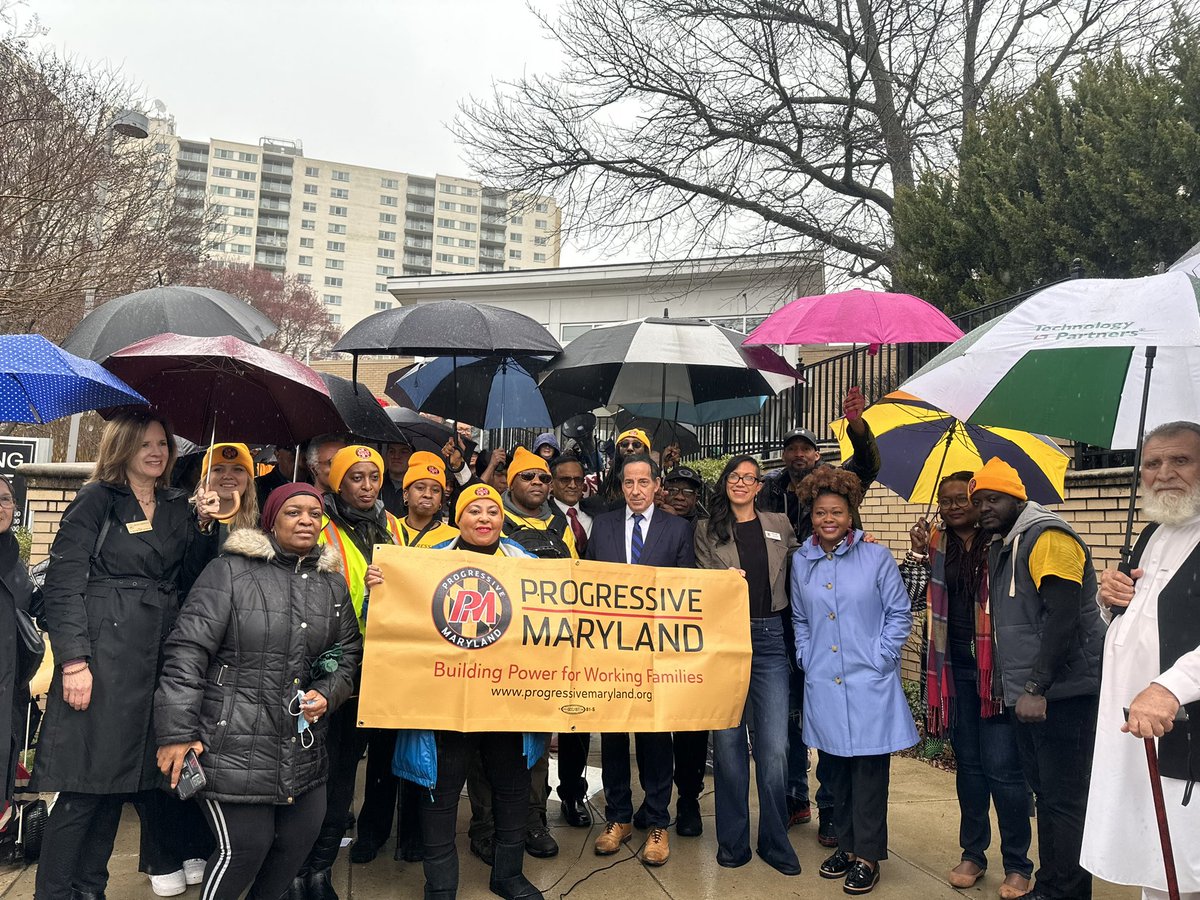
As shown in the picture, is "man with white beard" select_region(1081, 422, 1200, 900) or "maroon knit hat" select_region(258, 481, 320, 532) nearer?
"man with white beard" select_region(1081, 422, 1200, 900)

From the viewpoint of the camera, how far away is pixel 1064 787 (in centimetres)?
409

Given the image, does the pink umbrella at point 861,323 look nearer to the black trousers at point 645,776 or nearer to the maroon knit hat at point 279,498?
the black trousers at point 645,776

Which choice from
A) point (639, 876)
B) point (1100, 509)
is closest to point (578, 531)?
point (639, 876)

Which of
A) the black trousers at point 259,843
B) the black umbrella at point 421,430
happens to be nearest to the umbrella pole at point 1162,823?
the black trousers at point 259,843

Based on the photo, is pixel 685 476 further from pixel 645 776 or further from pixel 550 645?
pixel 645 776

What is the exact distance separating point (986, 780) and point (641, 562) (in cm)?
208

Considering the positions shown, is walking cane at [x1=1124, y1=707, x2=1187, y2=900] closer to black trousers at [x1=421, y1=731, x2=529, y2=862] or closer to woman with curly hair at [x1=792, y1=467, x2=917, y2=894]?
woman with curly hair at [x1=792, y1=467, x2=917, y2=894]

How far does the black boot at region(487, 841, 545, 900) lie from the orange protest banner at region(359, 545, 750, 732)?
0.57 metres

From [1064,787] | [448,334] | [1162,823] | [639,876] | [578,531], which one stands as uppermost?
[448,334]

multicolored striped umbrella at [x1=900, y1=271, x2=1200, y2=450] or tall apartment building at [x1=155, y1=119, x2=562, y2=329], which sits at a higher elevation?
tall apartment building at [x1=155, y1=119, x2=562, y2=329]

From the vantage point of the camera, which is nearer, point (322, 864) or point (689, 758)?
point (322, 864)

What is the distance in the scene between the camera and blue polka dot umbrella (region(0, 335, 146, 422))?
12.0 feet

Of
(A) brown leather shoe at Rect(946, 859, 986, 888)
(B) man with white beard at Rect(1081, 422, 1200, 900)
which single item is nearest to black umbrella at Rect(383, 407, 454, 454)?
(A) brown leather shoe at Rect(946, 859, 986, 888)

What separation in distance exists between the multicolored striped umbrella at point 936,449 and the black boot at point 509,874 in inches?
119
